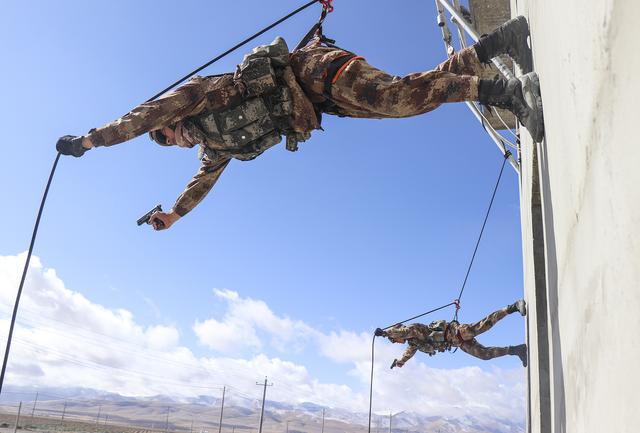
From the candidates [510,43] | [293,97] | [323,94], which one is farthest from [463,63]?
[293,97]

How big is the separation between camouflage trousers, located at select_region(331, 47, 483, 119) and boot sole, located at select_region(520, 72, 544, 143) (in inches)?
14.4

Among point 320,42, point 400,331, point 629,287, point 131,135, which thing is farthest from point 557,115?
point 400,331

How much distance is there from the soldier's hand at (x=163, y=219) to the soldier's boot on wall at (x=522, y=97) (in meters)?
3.43

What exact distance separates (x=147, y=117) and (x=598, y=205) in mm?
3438

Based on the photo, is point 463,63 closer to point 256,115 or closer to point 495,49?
point 495,49

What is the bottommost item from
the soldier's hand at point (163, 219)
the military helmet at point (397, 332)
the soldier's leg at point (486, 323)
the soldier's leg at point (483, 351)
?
the soldier's leg at point (483, 351)

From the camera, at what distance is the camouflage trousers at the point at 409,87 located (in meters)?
3.32

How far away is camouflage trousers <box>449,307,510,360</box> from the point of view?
464 inches

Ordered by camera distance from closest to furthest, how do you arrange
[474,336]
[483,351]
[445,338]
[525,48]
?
[525,48], [474,336], [445,338], [483,351]

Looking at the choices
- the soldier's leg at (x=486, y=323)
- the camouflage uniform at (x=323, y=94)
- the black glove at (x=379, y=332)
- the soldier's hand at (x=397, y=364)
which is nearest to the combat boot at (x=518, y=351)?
the soldier's leg at (x=486, y=323)

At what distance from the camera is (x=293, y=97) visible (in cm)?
401

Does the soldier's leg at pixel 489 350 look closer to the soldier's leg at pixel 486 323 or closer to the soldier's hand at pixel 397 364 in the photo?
the soldier's leg at pixel 486 323

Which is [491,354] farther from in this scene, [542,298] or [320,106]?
[320,106]

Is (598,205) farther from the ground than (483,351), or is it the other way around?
(483,351)
